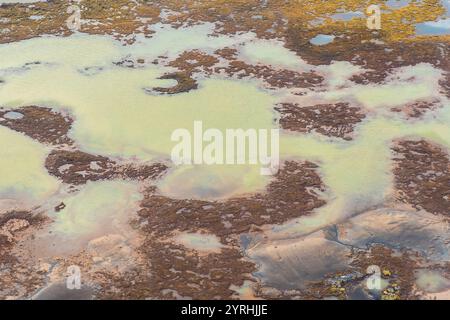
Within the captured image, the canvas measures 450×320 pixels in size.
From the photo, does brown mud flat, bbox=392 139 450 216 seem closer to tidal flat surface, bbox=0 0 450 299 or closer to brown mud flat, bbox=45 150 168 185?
tidal flat surface, bbox=0 0 450 299

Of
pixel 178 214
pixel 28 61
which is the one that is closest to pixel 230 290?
pixel 178 214

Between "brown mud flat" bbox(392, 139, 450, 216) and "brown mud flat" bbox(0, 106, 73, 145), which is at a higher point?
"brown mud flat" bbox(0, 106, 73, 145)

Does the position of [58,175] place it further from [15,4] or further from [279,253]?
[15,4]

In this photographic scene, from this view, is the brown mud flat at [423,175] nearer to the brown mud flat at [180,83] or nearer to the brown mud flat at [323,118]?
the brown mud flat at [323,118]

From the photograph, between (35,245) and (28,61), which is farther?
(28,61)

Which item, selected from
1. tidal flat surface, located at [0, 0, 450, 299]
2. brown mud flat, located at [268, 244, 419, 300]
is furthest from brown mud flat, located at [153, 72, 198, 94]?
brown mud flat, located at [268, 244, 419, 300]

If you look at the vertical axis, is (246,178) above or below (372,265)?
above
